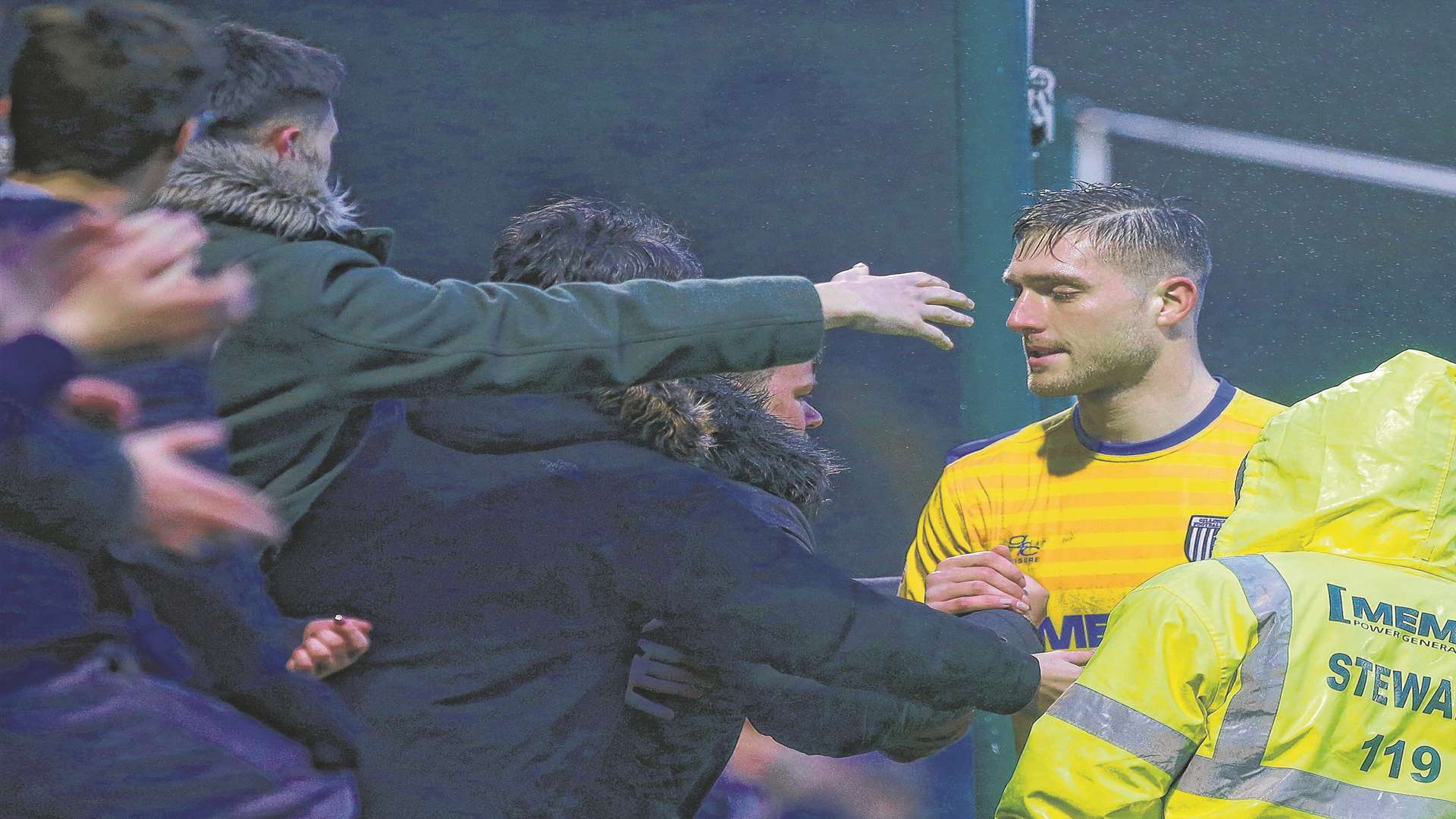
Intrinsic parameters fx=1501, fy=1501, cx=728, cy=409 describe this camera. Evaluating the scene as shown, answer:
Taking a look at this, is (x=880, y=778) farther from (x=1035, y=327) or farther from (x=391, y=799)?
(x=391, y=799)

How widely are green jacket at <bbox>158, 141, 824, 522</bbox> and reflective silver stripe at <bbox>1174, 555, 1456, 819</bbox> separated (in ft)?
2.08

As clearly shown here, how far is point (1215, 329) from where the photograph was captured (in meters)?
5.07

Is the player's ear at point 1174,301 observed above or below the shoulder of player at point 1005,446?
above

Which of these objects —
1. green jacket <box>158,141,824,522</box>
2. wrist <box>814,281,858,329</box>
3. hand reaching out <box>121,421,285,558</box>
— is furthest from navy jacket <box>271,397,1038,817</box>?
hand reaching out <box>121,421,285,558</box>

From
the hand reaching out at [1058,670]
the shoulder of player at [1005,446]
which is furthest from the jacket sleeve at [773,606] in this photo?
the shoulder of player at [1005,446]

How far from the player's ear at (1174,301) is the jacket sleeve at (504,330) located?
1.31 metres

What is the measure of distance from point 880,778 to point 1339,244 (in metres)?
2.96

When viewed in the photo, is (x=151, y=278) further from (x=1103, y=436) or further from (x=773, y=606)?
(x=1103, y=436)

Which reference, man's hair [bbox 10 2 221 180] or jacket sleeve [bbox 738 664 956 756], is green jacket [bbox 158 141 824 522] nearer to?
man's hair [bbox 10 2 221 180]

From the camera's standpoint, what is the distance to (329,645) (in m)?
1.58

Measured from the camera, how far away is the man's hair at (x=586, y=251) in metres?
1.74

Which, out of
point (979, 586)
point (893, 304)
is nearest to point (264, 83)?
point (893, 304)

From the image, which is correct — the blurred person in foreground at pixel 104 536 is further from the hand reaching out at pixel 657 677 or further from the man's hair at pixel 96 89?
the hand reaching out at pixel 657 677

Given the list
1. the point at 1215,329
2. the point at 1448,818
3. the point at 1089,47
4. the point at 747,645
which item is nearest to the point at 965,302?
the point at 747,645
